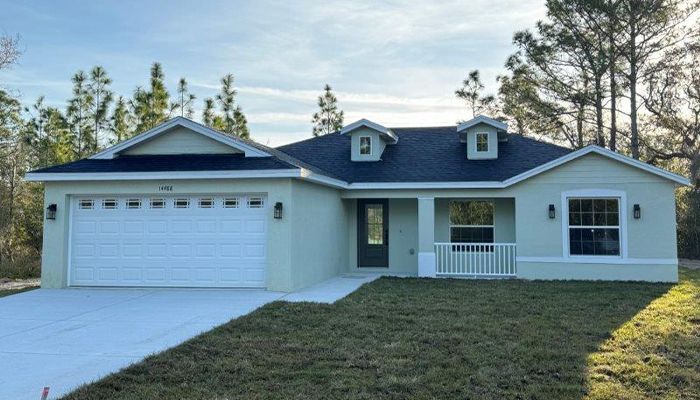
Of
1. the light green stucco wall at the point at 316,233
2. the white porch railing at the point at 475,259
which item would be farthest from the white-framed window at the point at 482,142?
the light green stucco wall at the point at 316,233

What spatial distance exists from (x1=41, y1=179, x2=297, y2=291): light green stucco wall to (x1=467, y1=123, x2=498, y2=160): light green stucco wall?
6.93 m

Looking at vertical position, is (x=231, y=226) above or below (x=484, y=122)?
below

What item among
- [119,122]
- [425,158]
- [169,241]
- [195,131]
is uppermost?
[119,122]

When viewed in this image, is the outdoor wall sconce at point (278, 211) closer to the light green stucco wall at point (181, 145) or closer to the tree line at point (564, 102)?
the light green stucco wall at point (181, 145)

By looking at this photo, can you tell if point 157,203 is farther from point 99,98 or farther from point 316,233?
point 99,98

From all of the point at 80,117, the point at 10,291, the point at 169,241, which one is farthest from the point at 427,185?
the point at 80,117

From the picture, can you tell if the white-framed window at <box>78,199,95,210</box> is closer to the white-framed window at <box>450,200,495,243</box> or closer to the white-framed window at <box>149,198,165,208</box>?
the white-framed window at <box>149,198,165,208</box>

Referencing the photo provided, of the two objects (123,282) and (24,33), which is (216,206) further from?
(24,33)

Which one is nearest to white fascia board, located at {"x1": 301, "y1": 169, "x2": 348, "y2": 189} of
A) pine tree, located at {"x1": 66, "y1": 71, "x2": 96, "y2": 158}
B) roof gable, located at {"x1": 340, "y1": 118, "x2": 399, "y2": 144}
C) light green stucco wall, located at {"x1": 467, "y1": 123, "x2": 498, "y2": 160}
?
roof gable, located at {"x1": 340, "y1": 118, "x2": 399, "y2": 144}

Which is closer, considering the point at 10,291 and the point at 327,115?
the point at 10,291

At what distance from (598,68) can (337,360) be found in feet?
68.6

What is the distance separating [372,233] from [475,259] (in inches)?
125

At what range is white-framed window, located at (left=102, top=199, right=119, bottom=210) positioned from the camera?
1213cm

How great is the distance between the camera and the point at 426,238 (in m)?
14.4
